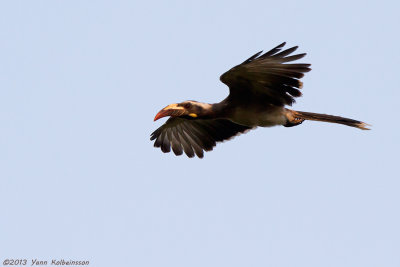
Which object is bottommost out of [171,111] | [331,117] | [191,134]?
[331,117]

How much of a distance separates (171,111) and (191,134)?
6.86 ft

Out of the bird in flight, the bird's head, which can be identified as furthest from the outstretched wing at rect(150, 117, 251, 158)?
the bird's head

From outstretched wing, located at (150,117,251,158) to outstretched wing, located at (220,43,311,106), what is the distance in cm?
170

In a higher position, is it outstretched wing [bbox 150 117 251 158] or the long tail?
outstretched wing [bbox 150 117 251 158]

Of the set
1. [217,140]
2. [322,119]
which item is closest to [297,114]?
[322,119]

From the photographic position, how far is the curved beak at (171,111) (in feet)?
39.4

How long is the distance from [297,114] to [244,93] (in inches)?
40.3

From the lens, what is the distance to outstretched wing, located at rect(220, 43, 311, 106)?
1112cm

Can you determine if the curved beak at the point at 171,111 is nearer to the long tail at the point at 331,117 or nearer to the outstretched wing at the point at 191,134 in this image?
the outstretched wing at the point at 191,134

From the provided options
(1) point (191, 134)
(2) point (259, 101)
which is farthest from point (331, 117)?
(1) point (191, 134)

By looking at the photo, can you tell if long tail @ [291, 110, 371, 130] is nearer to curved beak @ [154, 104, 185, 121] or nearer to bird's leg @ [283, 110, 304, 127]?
bird's leg @ [283, 110, 304, 127]

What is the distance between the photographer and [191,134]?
558 inches

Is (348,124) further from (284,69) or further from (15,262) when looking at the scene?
(15,262)

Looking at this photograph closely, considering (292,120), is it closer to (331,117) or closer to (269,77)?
(331,117)
